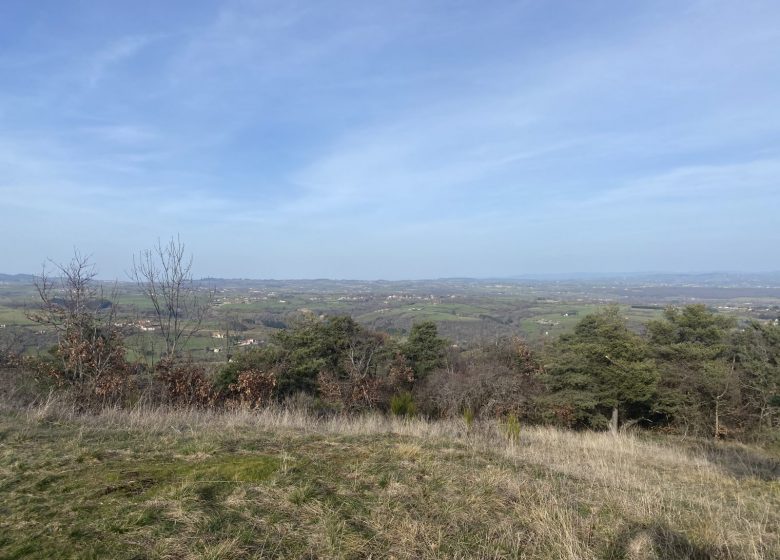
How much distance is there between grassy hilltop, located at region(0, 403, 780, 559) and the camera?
306 cm

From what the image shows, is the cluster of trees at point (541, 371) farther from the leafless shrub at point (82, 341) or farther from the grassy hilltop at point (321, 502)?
the grassy hilltop at point (321, 502)

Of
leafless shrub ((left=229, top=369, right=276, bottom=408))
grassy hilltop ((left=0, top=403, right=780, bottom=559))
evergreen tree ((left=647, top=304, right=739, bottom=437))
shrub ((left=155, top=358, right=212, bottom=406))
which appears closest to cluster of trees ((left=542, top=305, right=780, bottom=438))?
evergreen tree ((left=647, top=304, right=739, bottom=437))

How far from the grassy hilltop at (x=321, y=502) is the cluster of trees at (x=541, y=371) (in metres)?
7.35

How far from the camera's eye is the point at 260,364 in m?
21.6

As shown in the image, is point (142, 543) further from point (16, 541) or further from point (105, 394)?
point (105, 394)

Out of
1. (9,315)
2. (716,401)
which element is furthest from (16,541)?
(9,315)

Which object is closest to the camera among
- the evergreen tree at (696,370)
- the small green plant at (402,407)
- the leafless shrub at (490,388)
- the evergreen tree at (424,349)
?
the small green plant at (402,407)

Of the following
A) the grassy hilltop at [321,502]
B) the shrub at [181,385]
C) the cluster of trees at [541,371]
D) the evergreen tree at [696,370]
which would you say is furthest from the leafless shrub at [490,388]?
the grassy hilltop at [321,502]

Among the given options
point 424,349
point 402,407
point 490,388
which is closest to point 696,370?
point 490,388

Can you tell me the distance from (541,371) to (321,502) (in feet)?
73.1

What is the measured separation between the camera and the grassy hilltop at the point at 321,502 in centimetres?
306

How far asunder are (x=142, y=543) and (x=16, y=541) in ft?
2.50

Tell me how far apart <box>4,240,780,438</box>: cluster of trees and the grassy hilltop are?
24.1ft

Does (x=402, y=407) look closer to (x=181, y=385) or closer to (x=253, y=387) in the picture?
(x=253, y=387)
